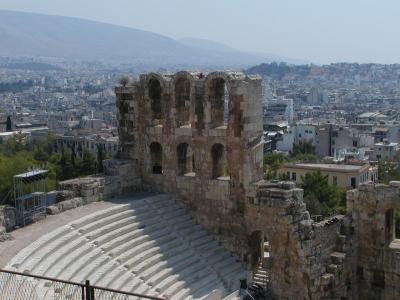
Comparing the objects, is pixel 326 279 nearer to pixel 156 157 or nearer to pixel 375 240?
pixel 375 240

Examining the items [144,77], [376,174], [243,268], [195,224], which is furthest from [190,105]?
[376,174]

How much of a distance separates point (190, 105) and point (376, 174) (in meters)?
46.7

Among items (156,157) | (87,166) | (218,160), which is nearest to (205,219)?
(218,160)

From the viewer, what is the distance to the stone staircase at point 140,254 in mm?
18842

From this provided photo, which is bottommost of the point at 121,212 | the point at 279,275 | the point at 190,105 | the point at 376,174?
the point at 376,174

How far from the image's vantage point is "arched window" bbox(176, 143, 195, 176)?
2619cm

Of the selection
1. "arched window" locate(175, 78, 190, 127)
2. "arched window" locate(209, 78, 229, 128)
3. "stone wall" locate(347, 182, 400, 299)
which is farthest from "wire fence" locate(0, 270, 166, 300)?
"arched window" locate(175, 78, 190, 127)

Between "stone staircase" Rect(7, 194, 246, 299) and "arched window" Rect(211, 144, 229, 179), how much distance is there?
205 centimetres

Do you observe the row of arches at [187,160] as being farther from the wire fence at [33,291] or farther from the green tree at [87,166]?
the green tree at [87,166]

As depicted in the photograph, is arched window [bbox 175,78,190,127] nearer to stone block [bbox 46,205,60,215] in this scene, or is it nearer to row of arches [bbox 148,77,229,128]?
row of arches [bbox 148,77,229,128]

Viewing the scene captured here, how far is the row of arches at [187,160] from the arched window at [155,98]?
1.24 metres

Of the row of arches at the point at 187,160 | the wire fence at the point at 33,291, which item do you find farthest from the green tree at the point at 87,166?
the wire fence at the point at 33,291

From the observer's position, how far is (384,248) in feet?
76.9

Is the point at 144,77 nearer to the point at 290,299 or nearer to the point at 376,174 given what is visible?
the point at 290,299
